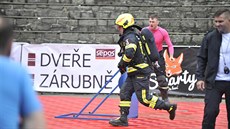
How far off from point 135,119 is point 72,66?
504 cm

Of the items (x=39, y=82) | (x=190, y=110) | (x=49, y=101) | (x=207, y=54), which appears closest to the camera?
(x=207, y=54)

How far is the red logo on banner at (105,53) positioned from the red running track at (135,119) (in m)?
1.16

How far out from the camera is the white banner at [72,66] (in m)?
15.2

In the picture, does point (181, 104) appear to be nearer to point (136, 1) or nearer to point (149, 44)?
point (149, 44)

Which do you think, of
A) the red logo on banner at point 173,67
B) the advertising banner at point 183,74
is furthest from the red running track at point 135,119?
the red logo on banner at point 173,67

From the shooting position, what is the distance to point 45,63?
51.0 ft

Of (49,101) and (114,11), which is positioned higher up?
(114,11)

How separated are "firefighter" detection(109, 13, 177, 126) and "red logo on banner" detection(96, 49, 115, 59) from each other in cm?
564

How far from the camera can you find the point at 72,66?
50.4 feet

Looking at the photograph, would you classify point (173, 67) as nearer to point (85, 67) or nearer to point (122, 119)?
point (85, 67)

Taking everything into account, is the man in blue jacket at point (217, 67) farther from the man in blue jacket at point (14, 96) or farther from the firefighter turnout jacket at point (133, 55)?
the man in blue jacket at point (14, 96)

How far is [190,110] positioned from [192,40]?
18.7ft

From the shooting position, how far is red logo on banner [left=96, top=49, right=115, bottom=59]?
15.2 m

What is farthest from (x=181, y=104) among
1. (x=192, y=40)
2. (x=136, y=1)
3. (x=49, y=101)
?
(x=136, y=1)
